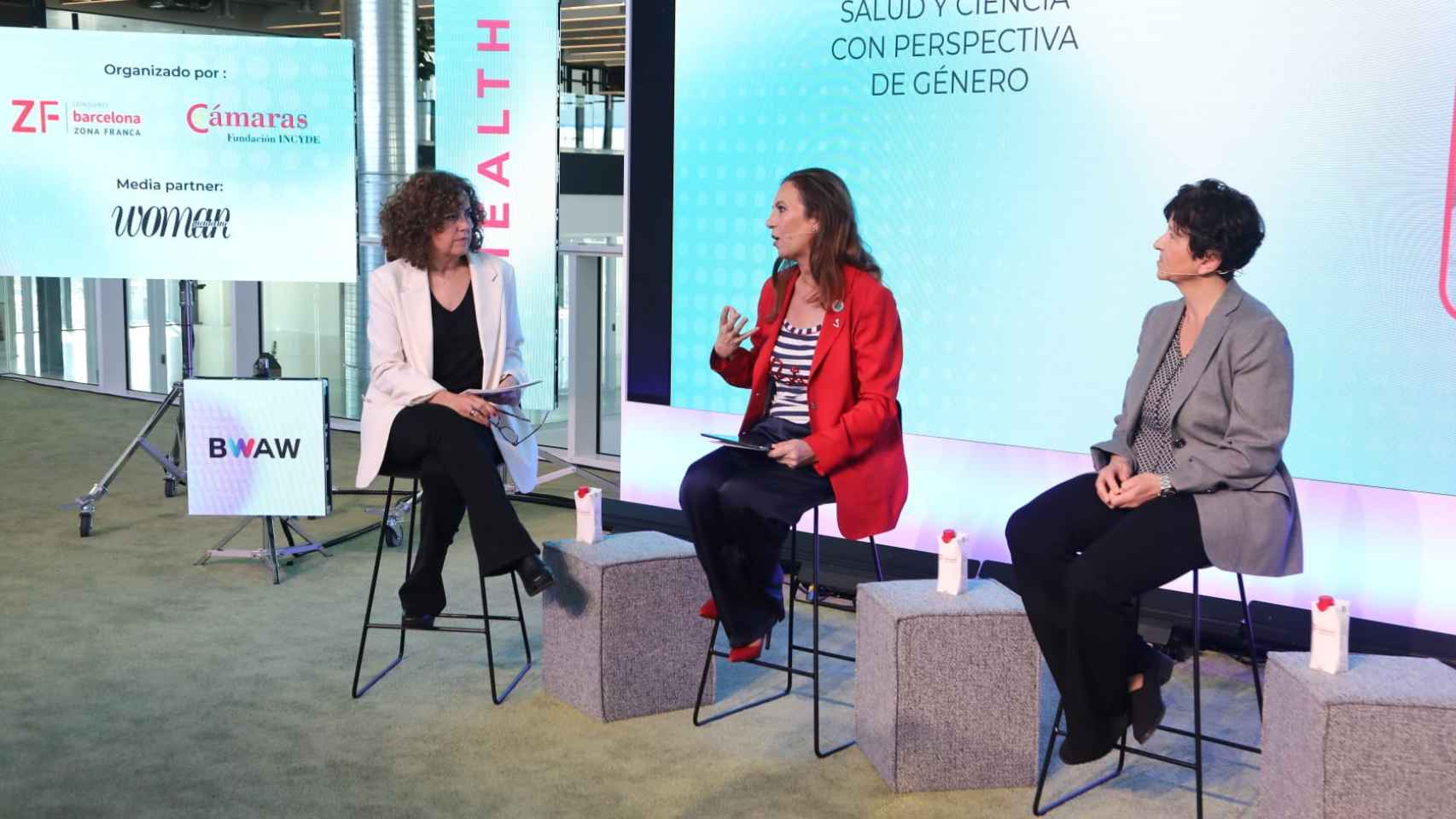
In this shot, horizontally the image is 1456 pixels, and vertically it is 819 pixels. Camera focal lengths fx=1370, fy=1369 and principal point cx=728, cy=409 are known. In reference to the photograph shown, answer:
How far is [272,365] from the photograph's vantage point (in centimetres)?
507

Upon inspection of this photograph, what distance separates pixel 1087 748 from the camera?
9.02ft

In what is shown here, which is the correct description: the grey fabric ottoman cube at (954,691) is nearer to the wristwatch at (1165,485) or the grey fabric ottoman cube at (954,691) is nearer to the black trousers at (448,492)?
the wristwatch at (1165,485)

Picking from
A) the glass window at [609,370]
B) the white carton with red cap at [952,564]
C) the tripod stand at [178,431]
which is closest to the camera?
the white carton with red cap at [952,564]

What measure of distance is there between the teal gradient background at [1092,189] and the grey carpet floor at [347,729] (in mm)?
872

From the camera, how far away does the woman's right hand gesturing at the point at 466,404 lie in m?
3.56

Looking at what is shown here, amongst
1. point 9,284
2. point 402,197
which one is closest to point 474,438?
point 402,197

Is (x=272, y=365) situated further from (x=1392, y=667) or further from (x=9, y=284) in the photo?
(x=9, y=284)

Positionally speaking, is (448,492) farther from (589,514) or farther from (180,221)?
(180,221)

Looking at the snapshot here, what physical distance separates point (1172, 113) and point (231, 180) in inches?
134

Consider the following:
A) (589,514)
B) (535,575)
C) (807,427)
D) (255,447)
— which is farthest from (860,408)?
(255,447)

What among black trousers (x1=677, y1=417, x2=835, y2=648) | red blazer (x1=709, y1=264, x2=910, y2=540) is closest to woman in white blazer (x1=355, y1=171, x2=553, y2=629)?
black trousers (x1=677, y1=417, x2=835, y2=648)

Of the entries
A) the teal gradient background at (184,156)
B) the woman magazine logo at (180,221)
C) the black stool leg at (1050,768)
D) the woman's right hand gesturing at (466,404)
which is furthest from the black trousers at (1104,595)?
the woman magazine logo at (180,221)

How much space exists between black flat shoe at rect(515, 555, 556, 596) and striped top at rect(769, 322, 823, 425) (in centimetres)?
67

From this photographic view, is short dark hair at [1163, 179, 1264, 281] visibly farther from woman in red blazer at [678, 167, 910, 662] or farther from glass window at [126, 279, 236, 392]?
glass window at [126, 279, 236, 392]
